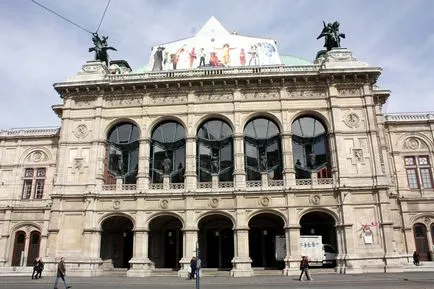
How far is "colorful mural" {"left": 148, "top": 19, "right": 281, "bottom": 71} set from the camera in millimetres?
34688

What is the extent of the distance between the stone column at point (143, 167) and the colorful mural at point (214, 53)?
8.62m

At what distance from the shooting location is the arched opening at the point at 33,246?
35.2 meters

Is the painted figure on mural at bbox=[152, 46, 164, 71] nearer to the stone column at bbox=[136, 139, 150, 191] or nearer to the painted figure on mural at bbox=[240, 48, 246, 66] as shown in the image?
the painted figure on mural at bbox=[240, 48, 246, 66]

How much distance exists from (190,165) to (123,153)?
Result: 6158mm

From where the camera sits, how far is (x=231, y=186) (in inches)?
1160

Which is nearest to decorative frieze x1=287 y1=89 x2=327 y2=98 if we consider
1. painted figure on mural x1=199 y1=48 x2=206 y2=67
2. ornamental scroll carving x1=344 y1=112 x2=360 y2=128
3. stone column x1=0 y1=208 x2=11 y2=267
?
ornamental scroll carving x1=344 y1=112 x2=360 y2=128

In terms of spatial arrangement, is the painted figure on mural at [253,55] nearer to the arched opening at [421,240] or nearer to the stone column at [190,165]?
the stone column at [190,165]

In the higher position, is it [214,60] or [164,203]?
[214,60]

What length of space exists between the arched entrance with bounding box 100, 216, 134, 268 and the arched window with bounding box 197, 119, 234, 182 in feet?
25.6

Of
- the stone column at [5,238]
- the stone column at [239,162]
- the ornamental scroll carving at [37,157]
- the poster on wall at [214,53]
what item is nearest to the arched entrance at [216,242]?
the stone column at [239,162]

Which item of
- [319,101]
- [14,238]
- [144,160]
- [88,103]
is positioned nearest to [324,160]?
[319,101]

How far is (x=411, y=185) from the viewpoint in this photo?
34781mm

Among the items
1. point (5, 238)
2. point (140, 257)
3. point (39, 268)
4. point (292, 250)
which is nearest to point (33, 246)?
point (5, 238)

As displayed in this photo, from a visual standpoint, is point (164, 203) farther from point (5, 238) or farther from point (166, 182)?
point (5, 238)
